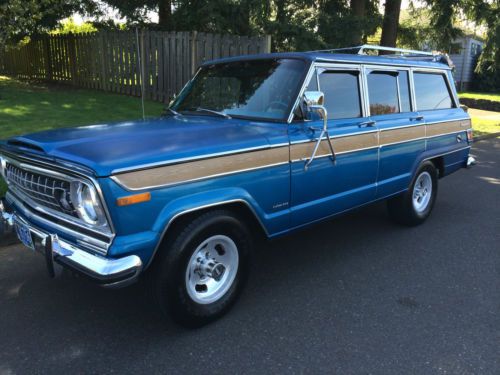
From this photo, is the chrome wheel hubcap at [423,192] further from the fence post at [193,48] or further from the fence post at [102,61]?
the fence post at [102,61]

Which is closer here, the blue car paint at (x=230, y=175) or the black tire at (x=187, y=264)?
the blue car paint at (x=230, y=175)

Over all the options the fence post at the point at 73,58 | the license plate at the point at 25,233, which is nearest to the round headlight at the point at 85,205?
the license plate at the point at 25,233

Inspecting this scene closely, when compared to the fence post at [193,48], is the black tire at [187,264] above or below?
below

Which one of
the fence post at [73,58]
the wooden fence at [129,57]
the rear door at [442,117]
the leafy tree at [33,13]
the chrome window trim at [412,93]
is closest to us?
the chrome window trim at [412,93]

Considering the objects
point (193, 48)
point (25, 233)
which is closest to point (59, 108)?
point (193, 48)

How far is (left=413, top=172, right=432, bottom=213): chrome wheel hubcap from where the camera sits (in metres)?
5.57

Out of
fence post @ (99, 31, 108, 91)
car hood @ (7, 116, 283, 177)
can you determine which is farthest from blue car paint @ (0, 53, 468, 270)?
fence post @ (99, 31, 108, 91)

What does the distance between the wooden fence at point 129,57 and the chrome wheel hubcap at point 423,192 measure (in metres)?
5.03

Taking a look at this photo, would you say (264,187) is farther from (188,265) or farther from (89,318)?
(89,318)

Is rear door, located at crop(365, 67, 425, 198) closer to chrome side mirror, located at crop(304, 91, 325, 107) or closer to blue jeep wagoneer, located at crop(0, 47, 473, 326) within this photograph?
blue jeep wagoneer, located at crop(0, 47, 473, 326)

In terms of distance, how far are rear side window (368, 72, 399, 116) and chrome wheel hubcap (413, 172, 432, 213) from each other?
45.4 inches

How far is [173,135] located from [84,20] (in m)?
13.3

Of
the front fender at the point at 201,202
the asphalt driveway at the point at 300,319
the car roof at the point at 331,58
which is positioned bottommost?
the asphalt driveway at the point at 300,319

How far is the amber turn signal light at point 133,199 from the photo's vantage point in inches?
104
